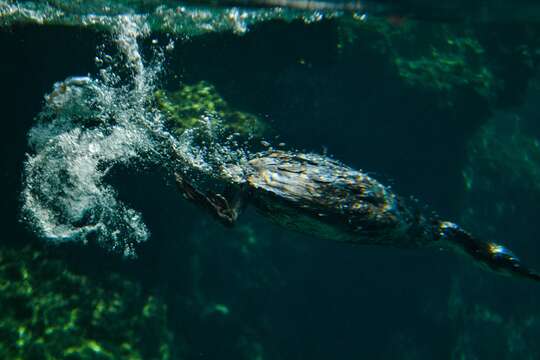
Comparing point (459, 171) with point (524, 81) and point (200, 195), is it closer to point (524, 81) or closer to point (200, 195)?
point (524, 81)

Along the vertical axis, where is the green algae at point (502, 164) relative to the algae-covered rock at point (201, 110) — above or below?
above

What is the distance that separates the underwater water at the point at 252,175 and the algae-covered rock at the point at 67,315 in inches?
1.5

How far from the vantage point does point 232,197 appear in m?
4.70

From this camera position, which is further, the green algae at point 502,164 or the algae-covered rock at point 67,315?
the green algae at point 502,164

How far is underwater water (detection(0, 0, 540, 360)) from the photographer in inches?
285

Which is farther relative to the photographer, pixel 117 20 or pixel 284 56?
pixel 284 56

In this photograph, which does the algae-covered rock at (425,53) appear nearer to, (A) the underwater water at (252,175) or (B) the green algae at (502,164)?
(A) the underwater water at (252,175)

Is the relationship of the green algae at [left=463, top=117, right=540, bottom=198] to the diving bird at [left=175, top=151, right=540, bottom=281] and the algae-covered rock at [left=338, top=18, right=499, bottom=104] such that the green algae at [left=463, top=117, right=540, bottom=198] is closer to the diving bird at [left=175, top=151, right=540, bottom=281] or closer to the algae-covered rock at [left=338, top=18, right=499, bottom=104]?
the algae-covered rock at [left=338, top=18, right=499, bottom=104]

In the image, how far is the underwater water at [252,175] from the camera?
7.24 m

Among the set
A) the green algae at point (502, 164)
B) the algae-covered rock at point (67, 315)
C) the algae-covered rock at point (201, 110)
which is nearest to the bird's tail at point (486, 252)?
the algae-covered rock at point (201, 110)

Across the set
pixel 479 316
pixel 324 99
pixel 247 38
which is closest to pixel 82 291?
pixel 247 38

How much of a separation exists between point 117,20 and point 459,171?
11.8 metres

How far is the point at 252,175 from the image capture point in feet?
15.6

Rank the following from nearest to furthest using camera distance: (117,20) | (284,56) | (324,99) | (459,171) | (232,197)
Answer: (232,197)
(117,20)
(284,56)
(324,99)
(459,171)
